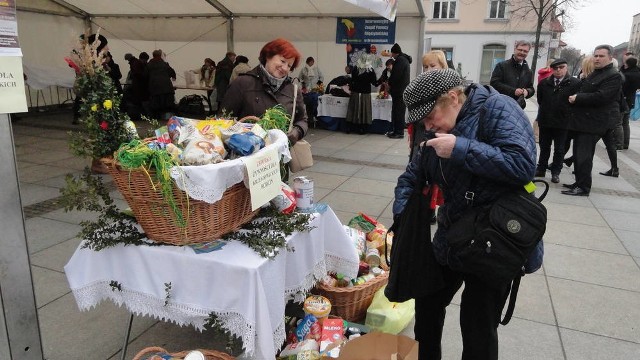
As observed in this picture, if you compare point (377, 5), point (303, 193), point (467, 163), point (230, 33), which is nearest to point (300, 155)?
point (303, 193)

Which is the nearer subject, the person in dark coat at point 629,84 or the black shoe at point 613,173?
the black shoe at point 613,173

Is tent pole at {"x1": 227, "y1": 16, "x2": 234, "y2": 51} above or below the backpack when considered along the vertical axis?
above

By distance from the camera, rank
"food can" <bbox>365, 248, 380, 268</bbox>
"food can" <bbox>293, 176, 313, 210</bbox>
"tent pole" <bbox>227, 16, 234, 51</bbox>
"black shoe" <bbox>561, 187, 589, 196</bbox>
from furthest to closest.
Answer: "tent pole" <bbox>227, 16, 234, 51</bbox> < "black shoe" <bbox>561, 187, 589, 196</bbox> < "food can" <bbox>365, 248, 380, 268</bbox> < "food can" <bbox>293, 176, 313, 210</bbox>

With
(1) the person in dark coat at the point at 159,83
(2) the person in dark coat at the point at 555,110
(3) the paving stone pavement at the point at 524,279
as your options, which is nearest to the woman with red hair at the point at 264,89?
(3) the paving stone pavement at the point at 524,279

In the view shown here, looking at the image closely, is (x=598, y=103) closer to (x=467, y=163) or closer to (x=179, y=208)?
(x=467, y=163)

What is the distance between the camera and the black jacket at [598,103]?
509 centimetres

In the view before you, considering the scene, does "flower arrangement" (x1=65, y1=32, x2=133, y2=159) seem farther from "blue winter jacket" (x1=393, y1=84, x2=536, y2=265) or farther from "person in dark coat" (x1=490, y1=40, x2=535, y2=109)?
"person in dark coat" (x1=490, y1=40, x2=535, y2=109)

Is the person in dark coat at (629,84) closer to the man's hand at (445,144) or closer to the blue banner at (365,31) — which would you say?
the blue banner at (365,31)

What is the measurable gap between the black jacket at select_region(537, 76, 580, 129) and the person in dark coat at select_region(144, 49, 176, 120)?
25.7 ft

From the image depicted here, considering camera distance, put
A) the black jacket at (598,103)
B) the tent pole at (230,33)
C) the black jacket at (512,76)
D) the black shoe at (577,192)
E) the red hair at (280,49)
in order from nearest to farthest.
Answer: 1. the red hair at (280,49)
2. the black jacket at (598,103)
3. the black shoe at (577,192)
4. the black jacket at (512,76)
5. the tent pole at (230,33)

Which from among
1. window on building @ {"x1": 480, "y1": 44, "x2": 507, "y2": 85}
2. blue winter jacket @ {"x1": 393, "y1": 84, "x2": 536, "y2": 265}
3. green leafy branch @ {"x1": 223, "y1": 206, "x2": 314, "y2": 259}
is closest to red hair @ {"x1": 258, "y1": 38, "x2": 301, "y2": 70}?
green leafy branch @ {"x1": 223, "y1": 206, "x2": 314, "y2": 259}

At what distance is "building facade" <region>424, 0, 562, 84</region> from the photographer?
28.9m

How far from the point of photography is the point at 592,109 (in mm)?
5203

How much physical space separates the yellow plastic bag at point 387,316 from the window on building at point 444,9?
3101 cm
